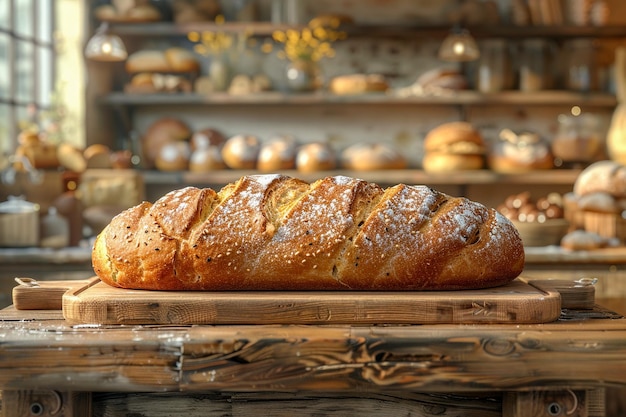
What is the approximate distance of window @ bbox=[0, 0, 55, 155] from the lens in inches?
150

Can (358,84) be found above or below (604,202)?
above

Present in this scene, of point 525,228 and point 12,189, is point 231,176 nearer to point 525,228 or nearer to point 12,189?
point 12,189

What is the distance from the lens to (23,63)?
4004 millimetres

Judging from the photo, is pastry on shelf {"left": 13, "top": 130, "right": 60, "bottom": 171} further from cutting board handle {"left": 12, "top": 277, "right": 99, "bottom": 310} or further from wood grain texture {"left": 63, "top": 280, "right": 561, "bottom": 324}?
wood grain texture {"left": 63, "top": 280, "right": 561, "bottom": 324}

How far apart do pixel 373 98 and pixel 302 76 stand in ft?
1.29

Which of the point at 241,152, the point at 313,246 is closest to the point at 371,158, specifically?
the point at 241,152

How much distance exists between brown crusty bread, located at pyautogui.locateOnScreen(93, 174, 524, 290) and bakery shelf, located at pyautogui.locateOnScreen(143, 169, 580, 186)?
276 cm

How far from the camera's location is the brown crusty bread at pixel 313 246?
1.32 meters

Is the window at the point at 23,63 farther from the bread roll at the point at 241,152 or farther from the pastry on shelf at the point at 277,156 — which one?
the pastry on shelf at the point at 277,156

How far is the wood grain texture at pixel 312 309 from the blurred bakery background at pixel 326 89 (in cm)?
262

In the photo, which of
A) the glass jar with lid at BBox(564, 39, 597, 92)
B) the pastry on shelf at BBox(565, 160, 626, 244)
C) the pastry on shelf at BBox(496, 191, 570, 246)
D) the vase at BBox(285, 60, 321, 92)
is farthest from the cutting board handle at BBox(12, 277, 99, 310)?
the glass jar with lid at BBox(564, 39, 597, 92)

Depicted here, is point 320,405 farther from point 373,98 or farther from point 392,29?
point 392,29

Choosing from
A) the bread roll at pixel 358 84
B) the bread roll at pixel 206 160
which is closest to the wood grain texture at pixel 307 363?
the bread roll at pixel 206 160

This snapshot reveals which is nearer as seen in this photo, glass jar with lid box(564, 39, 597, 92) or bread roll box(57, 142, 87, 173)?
bread roll box(57, 142, 87, 173)
